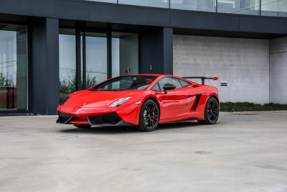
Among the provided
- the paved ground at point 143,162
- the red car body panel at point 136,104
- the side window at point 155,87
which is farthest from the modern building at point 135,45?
the paved ground at point 143,162

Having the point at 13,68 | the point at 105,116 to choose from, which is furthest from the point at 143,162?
the point at 13,68

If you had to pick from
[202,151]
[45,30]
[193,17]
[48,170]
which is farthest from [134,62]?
[48,170]

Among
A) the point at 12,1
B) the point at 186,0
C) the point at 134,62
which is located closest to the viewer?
the point at 12,1

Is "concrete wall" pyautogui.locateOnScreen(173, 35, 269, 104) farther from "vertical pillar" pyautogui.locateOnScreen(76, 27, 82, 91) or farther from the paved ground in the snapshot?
the paved ground

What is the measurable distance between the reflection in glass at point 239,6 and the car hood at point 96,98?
9710 millimetres

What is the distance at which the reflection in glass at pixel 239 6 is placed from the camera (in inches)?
642

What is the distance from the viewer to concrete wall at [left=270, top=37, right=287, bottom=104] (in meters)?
19.0

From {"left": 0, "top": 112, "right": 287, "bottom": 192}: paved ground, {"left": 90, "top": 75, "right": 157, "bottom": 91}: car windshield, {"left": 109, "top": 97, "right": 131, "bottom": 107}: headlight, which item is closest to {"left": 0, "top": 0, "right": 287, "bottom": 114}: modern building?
{"left": 90, "top": 75, "right": 157, "bottom": 91}: car windshield

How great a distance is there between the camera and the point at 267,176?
3939 millimetres

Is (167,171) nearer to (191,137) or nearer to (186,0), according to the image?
(191,137)

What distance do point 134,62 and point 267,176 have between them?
13.1m

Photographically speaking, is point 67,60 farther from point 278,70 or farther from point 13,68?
point 278,70

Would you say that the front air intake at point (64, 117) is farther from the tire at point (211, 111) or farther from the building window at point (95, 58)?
the building window at point (95, 58)

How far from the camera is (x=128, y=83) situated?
→ 8.35m
